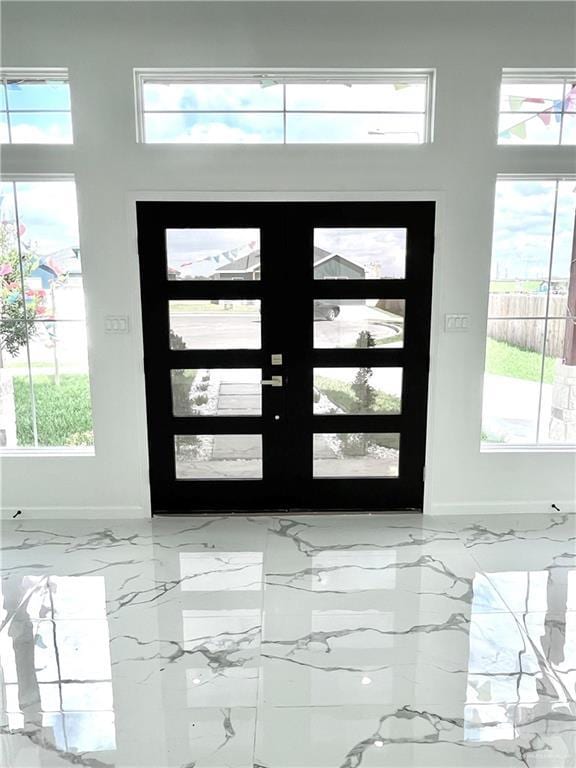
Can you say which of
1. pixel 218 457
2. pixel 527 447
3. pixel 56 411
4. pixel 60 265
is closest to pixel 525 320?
pixel 527 447

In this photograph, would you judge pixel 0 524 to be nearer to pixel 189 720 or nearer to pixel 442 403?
pixel 189 720

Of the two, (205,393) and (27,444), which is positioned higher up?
(205,393)

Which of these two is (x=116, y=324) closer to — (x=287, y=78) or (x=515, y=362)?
(x=287, y=78)

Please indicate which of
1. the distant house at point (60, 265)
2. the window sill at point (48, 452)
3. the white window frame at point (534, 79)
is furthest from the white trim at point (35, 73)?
the white window frame at point (534, 79)

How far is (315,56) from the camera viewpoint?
3.47 metres

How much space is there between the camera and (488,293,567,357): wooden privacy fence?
3.88 meters

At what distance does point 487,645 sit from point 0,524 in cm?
311

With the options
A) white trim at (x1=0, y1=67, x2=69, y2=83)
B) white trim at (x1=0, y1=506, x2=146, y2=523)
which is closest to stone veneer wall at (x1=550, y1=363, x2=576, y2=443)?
white trim at (x1=0, y1=506, x2=146, y2=523)

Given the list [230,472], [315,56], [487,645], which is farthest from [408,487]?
[315,56]

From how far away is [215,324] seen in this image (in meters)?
3.80

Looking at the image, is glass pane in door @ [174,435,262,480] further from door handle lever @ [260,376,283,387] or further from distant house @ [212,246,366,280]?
distant house @ [212,246,366,280]

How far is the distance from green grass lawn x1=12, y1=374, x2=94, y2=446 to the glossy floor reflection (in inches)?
24.1

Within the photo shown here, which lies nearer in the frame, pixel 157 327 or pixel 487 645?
pixel 487 645

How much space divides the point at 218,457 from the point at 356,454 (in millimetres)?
951
